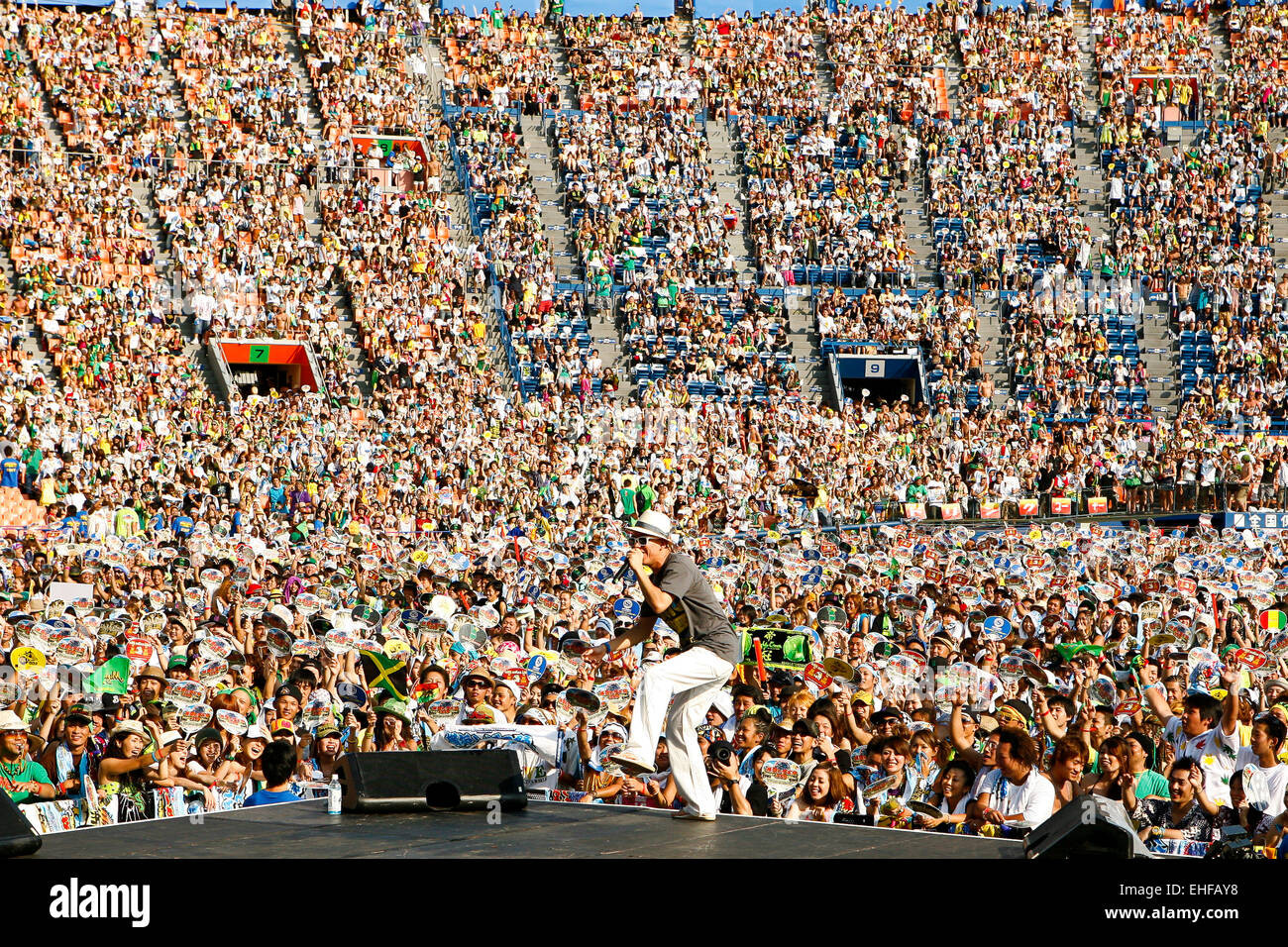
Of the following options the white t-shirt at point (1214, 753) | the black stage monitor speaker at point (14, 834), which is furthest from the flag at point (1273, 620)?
the black stage monitor speaker at point (14, 834)

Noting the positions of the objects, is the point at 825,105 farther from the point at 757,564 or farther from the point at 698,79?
the point at 757,564

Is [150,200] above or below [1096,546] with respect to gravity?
above

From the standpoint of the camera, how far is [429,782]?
8641mm

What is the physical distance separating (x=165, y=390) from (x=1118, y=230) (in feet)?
67.2

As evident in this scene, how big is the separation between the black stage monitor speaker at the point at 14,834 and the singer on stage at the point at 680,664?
257 cm

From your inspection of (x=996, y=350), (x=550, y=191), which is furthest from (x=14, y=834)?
(x=550, y=191)

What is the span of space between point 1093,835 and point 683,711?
8.04 feet

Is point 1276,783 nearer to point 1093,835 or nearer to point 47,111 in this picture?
point 1093,835

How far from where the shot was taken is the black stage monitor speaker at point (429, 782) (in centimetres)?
854

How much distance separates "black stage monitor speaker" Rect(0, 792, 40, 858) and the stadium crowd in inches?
88.0

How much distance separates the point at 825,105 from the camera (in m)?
39.7

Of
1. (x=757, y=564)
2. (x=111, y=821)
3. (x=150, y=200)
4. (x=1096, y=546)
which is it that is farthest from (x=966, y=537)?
(x=150, y=200)
